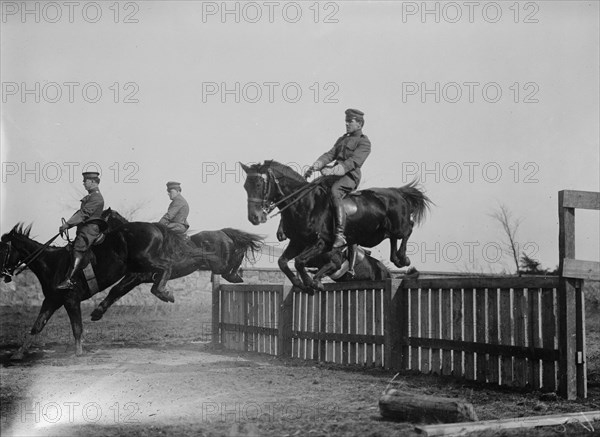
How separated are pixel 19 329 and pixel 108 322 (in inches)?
117

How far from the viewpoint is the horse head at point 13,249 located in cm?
1170

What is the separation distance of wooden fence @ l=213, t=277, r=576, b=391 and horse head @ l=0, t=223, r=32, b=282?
3.85m

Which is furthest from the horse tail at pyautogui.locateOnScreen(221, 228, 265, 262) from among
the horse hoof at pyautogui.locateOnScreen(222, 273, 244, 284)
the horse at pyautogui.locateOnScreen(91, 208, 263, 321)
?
the horse hoof at pyautogui.locateOnScreen(222, 273, 244, 284)

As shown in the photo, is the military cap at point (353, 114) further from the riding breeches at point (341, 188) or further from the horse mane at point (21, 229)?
the horse mane at point (21, 229)

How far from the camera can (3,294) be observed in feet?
68.7

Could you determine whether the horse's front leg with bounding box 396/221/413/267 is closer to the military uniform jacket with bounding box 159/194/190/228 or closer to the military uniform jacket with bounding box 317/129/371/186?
the military uniform jacket with bounding box 317/129/371/186

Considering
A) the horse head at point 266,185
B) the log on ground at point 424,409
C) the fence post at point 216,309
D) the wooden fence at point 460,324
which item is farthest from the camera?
the fence post at point 216,309

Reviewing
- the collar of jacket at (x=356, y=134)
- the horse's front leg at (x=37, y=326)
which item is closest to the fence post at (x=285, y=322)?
the collar of jacket at (x=356, y=134)

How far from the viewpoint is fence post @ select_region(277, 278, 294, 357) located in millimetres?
12008

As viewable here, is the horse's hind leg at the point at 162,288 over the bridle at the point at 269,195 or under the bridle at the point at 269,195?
under

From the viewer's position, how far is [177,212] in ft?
45.3

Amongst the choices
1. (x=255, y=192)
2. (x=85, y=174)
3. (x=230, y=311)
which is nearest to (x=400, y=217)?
(x=255, y=192)

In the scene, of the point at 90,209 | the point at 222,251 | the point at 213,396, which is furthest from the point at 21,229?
the point at 213,396

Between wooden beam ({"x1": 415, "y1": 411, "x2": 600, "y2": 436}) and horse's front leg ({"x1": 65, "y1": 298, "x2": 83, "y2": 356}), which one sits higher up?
horse's front leg ({"x1": 65, "y1": 298, "x2": 83, "y2": 356})
